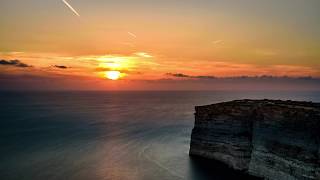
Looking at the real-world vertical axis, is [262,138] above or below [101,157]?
above

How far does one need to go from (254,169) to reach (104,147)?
33.0 m

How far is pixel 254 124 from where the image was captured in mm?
44969

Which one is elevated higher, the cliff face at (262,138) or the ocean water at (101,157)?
the cliff face at (262,138)

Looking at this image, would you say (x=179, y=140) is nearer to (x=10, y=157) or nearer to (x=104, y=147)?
(x=104, y=147)

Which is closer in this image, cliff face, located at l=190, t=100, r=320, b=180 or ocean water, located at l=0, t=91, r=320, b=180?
cliff face, located at l=190, t=100, r=320, b=180

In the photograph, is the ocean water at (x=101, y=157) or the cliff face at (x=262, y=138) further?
the ocean water at (x=101, y=157)

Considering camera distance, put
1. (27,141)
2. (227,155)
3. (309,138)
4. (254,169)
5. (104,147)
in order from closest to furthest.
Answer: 1. (309,138)
2. (254,169)
3. (227,155)
4. (104,147)
5. (27,141)

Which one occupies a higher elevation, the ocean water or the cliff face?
the cliff face

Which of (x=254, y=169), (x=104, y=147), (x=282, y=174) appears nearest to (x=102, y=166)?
(x=104, y=147)

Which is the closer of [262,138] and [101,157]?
[262,138]

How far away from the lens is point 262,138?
42594 mm

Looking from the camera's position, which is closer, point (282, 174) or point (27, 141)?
point (282, 174)

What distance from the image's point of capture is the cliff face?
36219 millimetres

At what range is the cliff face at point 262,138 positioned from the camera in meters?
36.2
